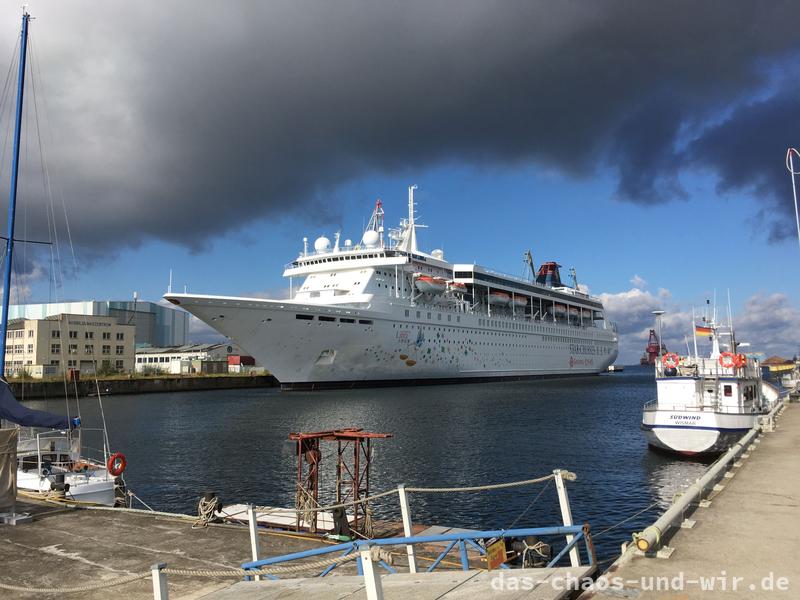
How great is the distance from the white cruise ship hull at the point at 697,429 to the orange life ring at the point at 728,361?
1901 mm

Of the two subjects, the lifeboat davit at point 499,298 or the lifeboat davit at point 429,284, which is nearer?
the lifeboat davit at point 429,284

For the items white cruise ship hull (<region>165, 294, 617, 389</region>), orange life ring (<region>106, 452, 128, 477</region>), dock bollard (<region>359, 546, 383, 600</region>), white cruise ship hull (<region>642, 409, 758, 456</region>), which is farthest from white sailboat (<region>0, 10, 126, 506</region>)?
white cruise ship hull (<region>165, 294, 617, 389</region>)

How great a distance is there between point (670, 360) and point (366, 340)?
30.6m

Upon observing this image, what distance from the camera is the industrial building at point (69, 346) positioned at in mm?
70188

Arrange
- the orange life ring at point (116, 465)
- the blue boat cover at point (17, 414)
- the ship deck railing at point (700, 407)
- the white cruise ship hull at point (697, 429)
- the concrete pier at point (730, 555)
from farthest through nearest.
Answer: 1. the ship deck railing at point (700, 407)
2. the white cruise ship hull at point (697, 429)
3. the orange life ring at point (116, 465)
4. the blue boat cover at point (17, 414)
5. the concrete pier at point (730, 555)

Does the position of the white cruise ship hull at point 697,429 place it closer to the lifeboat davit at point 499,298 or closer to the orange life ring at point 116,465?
the orange life ring at point 116,465

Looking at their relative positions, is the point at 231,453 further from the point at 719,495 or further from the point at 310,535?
the point at 719,495

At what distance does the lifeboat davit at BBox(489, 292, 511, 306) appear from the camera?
69812 mm

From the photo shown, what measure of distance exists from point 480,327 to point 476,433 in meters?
38.6

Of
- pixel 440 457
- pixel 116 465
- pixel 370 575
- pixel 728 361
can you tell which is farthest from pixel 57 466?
pixel 728 361

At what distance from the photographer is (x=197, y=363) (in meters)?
89.1

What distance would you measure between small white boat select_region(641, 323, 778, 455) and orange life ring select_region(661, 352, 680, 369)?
4cm

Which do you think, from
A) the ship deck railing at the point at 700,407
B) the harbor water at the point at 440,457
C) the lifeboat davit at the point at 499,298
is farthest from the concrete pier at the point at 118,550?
the lifeboat davit at the point at 499,298

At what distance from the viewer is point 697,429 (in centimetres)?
2042
